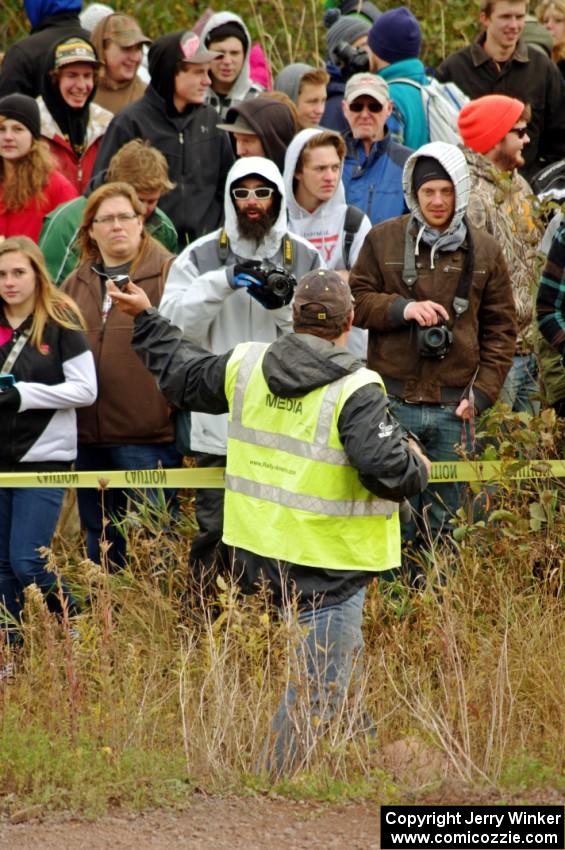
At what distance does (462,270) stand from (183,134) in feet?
8.13

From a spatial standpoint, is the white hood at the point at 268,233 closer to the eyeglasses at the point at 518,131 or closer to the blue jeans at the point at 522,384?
the blue jeans at the point at 522,384

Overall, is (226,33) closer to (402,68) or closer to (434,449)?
(402,68)

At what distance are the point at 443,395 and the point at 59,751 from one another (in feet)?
8.68

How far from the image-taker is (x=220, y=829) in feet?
17.7

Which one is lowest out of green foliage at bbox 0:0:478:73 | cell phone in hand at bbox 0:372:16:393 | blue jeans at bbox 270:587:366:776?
blue jeans at bbox 270:587:366:776

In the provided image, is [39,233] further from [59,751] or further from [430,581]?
[59,751]

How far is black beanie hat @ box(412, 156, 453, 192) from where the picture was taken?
747cm

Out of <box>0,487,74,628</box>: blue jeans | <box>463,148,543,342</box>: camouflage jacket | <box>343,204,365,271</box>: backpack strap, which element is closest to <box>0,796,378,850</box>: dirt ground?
<box>0,487,74,628</box>: blue jeans

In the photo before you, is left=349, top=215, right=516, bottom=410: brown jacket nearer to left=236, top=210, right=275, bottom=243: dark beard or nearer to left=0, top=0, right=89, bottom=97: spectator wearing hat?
left=236, top=210, right=275, bottom=243: dark beard

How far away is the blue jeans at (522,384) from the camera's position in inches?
322

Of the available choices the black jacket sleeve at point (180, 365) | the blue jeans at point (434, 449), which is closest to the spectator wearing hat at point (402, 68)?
the blue jeans at point (434, 449)

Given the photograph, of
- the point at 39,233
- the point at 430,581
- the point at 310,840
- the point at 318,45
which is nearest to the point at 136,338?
the point at 430,581

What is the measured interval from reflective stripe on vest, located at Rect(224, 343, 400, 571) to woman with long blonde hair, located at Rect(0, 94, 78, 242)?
3193mm

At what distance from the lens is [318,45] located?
1380 centimetres
